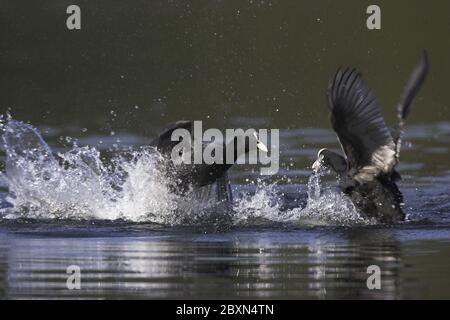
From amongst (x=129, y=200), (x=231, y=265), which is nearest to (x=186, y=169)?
(x=129, y=200)

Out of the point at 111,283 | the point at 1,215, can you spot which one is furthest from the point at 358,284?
the point at 1,215

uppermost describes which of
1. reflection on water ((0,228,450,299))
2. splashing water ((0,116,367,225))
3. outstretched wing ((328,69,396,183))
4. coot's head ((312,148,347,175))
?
outstretched wing ((328,69,396,183))

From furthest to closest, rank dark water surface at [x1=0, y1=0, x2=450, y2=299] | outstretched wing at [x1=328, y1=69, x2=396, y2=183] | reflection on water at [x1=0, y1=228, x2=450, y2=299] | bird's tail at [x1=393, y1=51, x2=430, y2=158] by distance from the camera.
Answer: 1. outstretched wing at [x1=328, y1=69, x2=396, y2=183]
2. bird's tail at [x1=393, y1=51, x2=430, y2=158]
3. dark water surface at [x1=0, y1=0, x2=450, y2=299]
4. reflection on water at [x1=0, y1=228, x2=450, y2=299]

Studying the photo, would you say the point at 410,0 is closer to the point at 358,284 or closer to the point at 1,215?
the point at 1,215

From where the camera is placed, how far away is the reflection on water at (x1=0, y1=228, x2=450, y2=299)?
625 centimetres

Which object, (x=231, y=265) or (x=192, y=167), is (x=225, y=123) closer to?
(x=192, y=167)

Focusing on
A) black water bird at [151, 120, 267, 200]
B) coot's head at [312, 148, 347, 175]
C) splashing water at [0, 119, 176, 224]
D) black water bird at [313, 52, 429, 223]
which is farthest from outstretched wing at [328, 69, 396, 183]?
splashing water at [0, 119, 176, 224]

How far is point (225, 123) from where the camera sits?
547 inches

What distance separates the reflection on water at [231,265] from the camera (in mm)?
6250

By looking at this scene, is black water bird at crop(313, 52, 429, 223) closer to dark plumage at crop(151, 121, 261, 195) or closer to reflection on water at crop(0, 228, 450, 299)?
reflection on water at crop(0, 228, 450, 299)

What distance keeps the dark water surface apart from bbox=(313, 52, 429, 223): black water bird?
0.25m

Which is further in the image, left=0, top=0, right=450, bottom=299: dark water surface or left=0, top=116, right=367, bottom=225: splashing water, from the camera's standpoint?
left=0, top=116, right=367, bottom=225: splashing water

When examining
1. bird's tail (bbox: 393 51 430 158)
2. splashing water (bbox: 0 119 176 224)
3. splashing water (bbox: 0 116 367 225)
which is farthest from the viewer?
splashing water (bbox: 0 119 176 224)

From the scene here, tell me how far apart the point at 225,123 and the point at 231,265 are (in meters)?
6.95
